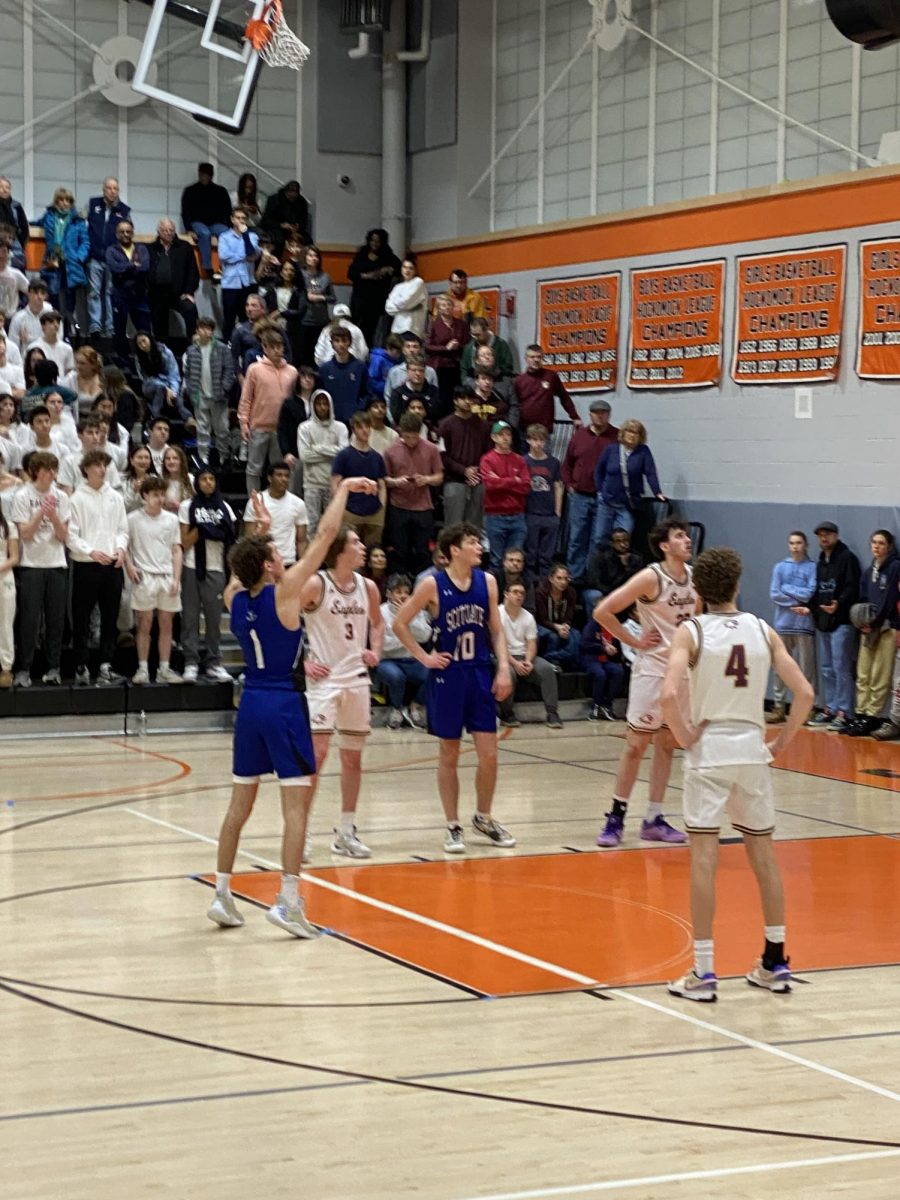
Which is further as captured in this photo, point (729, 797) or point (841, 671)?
point (841, 671)

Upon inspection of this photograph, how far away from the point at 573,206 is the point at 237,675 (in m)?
7.79

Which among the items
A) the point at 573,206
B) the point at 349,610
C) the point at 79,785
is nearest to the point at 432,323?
the point at 573,206

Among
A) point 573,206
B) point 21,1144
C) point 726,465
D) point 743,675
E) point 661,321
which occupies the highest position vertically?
point 573,206

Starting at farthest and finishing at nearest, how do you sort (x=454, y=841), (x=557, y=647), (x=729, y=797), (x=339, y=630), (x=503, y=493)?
(x=503, y=493) < (x=557, y=647) < (x=454, y=841) < (x=339, y=630) < (x=729, y=797)

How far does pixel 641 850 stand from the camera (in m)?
10.8

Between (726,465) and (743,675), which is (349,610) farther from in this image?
(726,465)

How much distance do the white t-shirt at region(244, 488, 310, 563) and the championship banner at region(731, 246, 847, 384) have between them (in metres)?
5.01

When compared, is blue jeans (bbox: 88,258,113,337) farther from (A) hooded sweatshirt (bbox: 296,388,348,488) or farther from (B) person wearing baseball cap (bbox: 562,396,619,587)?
(B) person wearing baseball cap (bbox: 562,396,619,587)

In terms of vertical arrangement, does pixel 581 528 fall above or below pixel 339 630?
above

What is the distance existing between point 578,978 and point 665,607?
11.3 ft

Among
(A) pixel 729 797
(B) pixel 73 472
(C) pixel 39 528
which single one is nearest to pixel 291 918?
(A) pixel 729 797

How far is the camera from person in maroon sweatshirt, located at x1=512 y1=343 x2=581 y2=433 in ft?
65.0

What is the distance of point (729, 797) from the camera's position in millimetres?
7512

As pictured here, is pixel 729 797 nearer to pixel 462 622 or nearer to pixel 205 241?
pixel 462 622
